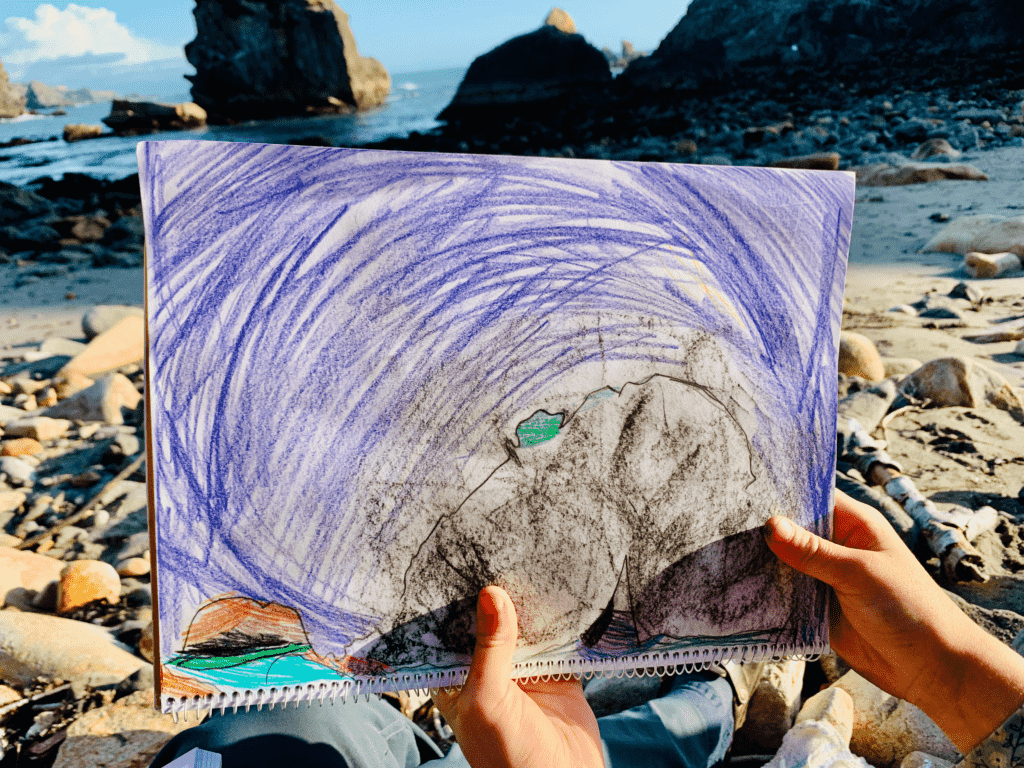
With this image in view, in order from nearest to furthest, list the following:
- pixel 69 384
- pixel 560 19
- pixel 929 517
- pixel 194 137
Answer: pixel 929 517
pixel 69 384
pixel 194 137
pixel 560 19

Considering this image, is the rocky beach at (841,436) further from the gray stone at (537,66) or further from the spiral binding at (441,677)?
the gray stone at (537,66)

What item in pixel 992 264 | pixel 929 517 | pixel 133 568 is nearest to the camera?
pixel 929 517

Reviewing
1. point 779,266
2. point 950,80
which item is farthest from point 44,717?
point 950,80

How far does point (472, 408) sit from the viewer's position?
0.94 metres

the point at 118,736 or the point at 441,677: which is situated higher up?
the point at 441,677

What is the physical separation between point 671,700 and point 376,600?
2.69ft

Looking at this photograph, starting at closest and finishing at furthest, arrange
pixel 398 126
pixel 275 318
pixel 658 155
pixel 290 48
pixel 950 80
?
1. pixel 275 318
2. pixel 658 155
3. pixel 950 80
4. pixel 398 126
5. pixel 290 48

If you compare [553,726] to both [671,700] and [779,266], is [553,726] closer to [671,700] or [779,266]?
[671,700]

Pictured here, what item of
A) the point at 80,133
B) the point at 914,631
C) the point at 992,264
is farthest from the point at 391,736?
the point at 80,133

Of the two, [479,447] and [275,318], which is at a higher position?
[275,318]

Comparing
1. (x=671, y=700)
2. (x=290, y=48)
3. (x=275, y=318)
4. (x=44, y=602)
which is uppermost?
(x=290, y=48)

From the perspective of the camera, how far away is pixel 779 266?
1.02m

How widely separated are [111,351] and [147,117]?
27.9 metres

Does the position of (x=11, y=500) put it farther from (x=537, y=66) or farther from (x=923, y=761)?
(x=537, y=66)
